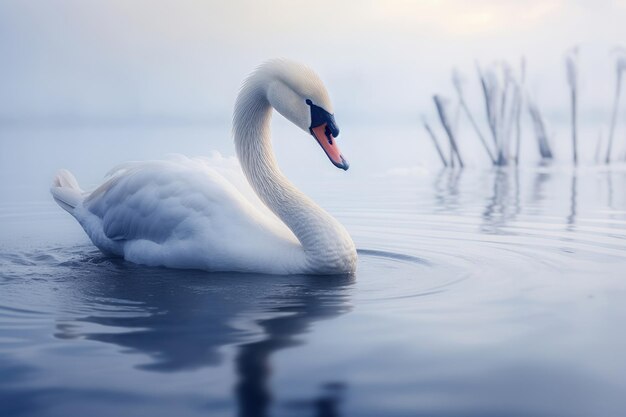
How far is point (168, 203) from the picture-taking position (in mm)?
4172

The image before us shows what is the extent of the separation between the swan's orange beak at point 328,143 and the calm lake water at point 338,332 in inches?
21.3

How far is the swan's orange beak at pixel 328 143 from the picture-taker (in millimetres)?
3855

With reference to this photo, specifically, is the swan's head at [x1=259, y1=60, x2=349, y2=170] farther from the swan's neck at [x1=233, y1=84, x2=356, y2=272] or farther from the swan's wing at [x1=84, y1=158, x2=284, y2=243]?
the swan's wing at [x1=84, y1=158, x2=284, y2=243]

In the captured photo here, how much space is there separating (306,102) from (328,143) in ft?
0.76

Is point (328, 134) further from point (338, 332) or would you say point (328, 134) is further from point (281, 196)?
point (338, 332)

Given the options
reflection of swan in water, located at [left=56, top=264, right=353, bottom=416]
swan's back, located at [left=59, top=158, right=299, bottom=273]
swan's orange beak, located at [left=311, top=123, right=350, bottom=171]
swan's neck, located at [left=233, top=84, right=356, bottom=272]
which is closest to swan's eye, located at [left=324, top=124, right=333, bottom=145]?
swan's orange beak, located at [left=311, top=123, right=350, bottom=171]

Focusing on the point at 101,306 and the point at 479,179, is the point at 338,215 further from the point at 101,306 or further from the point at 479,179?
the point at 479,179

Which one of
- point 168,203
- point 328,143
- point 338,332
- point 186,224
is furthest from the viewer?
point 168,203

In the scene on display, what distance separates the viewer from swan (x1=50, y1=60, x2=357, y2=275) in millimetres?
3938

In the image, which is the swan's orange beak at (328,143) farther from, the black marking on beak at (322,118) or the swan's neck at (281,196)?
the swan's neck at (281,196)

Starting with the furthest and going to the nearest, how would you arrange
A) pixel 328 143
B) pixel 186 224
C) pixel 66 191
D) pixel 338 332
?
1. pixel 66 191
2. pixel 186 224
3. pixel 328 143
4. pixel 338 332

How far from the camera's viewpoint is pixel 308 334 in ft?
9.43

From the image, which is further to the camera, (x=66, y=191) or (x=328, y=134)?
(x=66, y=191)

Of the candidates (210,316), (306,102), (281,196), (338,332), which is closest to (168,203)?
(281,196)
